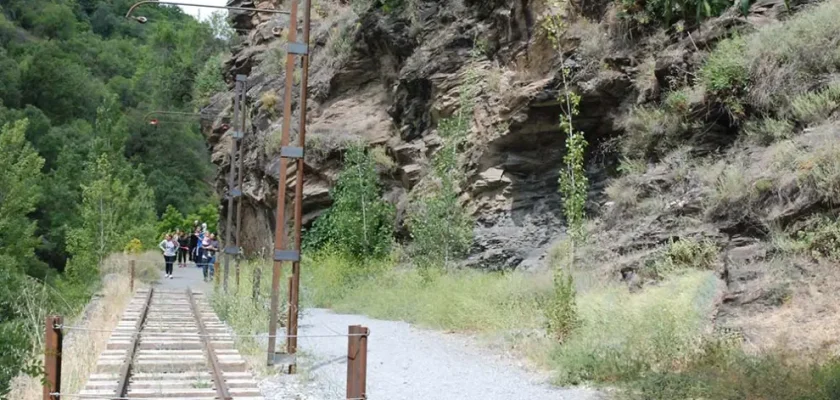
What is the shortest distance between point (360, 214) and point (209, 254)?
10.3 metres

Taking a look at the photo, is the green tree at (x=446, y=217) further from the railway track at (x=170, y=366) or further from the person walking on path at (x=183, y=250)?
the person walking on path at (x=183, y=250)

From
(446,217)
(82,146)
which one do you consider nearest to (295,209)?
(446,217)

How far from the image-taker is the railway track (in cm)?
841

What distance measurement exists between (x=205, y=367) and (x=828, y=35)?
37.8ft

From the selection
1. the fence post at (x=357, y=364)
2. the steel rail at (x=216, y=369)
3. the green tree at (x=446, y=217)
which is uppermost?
the green tree at (x=446, y=217)

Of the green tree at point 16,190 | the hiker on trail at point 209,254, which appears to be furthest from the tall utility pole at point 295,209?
the green tree at point 16,190

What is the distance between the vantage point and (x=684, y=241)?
1293 cm

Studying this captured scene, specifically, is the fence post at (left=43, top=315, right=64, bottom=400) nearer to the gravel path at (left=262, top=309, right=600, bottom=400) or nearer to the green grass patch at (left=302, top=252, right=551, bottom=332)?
the gravel path at (left=262, top=309, right=600, bottom=400)

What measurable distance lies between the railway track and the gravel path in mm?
559

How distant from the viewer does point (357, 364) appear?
6660 mm

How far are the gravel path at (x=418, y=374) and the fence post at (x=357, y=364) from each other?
6.84 feet

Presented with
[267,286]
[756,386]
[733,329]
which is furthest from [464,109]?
[756,386]

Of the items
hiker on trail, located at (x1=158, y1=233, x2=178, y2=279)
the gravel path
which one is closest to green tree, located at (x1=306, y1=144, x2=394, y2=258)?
hiker on trail, located at (x1=158, y1=233, x2=178, y2=279)

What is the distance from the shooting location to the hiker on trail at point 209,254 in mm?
30948
